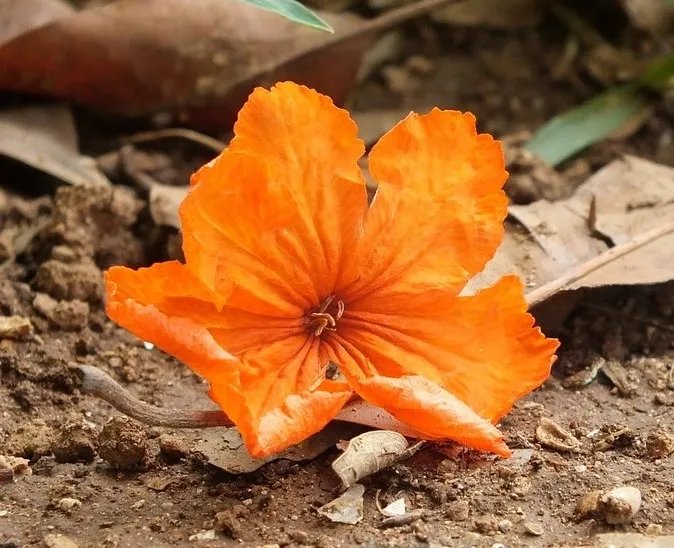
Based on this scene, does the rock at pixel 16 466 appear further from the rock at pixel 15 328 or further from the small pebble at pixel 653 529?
the small pebble at pixel 653 529

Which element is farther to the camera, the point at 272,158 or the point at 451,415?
the point at 272,158

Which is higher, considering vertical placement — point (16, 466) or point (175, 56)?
point (175, 56)

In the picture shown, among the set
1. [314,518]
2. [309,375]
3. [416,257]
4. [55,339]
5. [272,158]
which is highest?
[272,158]

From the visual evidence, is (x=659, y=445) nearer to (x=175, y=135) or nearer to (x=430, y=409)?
(x=430, y=409)

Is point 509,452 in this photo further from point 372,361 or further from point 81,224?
point 81,224

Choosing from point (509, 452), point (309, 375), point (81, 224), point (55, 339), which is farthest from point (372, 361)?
point (81, 224)

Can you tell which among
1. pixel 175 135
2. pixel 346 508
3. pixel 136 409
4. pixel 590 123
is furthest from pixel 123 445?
pixel 590 123
